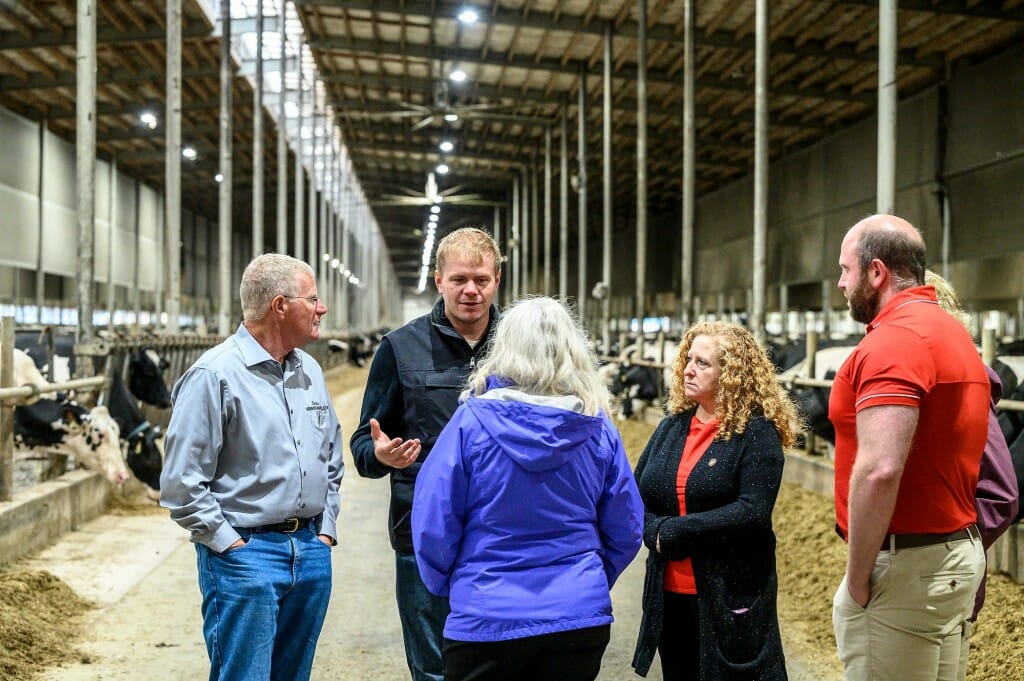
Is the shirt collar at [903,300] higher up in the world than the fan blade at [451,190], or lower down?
lower down

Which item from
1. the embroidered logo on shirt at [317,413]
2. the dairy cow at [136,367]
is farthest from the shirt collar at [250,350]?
the dairy cow at [136,367]

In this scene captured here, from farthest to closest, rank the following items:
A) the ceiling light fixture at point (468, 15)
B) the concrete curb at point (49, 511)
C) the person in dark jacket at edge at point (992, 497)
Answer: the ceiling light fixture at point (468, 15) < the concrete curb at point (49, 511) < the person in dark jacket at edge at point (992, 497)

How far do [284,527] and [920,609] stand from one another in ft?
5.86

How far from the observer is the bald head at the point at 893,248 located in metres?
2.69

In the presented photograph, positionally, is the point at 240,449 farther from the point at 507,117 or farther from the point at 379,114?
the point at 379,114

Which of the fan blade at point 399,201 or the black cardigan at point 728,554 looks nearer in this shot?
the black cardigan at point 728,554

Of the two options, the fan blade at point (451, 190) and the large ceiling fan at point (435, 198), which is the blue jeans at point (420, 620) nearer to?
the large ceiling fan at point (435, 198)

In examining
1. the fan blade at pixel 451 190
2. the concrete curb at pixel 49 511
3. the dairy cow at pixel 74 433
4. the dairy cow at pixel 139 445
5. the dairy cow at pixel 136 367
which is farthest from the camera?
the fan blade at pixel 451 190

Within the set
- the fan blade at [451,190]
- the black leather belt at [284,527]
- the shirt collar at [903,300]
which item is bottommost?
the black leather belt at [284,527]

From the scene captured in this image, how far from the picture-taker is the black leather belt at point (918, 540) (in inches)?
103

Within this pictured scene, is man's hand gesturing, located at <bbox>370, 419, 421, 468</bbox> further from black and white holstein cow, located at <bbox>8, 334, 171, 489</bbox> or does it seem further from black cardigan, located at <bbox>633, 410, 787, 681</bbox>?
black and white holstein cow, located at <bbox>8, 334, 171, 489</bbox>

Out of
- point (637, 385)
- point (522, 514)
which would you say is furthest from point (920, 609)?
point (637, 385)

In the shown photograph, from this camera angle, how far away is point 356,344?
3866 cm

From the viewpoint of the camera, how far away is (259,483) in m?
3.09
